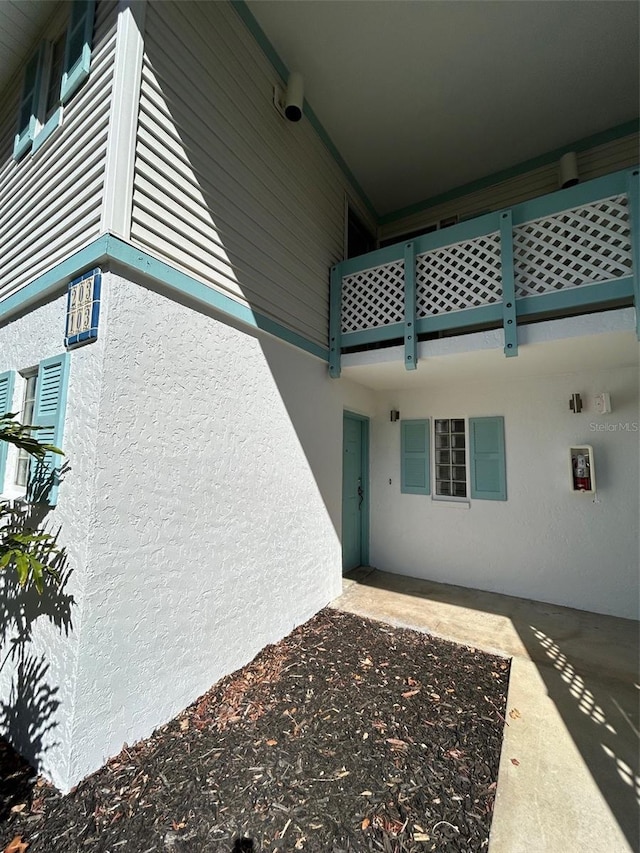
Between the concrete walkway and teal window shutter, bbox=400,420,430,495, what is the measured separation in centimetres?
149

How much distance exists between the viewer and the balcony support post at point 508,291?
11.8 feet

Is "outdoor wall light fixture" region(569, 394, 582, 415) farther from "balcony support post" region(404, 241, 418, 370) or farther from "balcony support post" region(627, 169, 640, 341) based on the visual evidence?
"balcony support post" region(404, 241, 418, 370)

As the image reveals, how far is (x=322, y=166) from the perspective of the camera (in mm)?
4773

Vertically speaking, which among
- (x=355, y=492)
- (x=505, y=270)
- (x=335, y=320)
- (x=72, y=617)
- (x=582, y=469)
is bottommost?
(x=72, y=617)

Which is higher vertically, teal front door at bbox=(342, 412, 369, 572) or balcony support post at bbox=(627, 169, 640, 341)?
balcony support post at bbox=(627, 169, 640, 341)

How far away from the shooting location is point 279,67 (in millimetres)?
3928

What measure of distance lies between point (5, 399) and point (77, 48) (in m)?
2.95

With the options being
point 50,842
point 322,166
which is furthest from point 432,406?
point 50,842

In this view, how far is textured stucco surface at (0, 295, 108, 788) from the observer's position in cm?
209

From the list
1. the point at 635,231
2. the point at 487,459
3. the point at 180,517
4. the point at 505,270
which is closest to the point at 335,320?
the point at 505,270

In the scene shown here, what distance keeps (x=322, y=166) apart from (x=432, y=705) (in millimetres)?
6116

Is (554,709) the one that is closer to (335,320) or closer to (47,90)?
(335,320)

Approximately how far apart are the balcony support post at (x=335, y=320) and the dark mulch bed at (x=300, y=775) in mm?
3350

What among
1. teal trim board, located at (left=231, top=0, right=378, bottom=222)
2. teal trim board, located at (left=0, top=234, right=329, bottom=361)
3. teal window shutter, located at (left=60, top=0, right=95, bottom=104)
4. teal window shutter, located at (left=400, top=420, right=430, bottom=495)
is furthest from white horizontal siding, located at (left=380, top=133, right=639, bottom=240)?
teal window shutter, located at (left=60, top=0, right=95, bottom=104)
